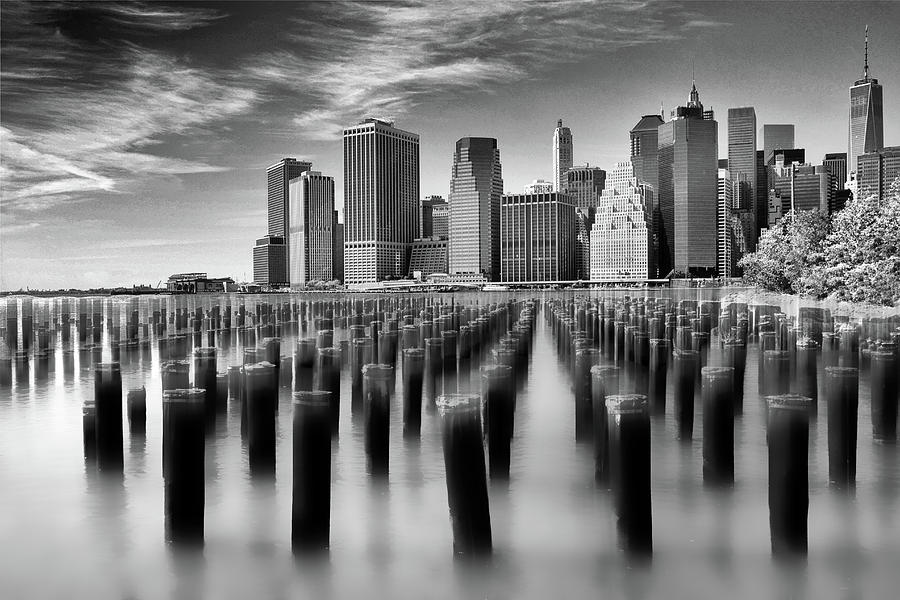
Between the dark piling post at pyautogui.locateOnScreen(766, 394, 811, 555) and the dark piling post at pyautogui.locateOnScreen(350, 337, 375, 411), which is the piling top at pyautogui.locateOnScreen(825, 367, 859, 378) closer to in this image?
the dark piling post at pyautogui.locateOnScreen(766, 394, 811, 555)

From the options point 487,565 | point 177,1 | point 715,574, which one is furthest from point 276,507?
point 177,1

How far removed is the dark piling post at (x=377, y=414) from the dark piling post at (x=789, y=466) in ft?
14.5

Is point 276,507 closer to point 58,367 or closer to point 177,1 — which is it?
point 58,367

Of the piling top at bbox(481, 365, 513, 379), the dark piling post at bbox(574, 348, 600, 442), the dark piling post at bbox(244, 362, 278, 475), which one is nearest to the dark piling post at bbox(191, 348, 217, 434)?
the dark piling post at bbox(244, 362, 278, 475)

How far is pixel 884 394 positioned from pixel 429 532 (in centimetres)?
807

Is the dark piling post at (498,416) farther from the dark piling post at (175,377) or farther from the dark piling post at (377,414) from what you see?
the dark piling post at (175,377)

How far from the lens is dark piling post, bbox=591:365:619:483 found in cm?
955

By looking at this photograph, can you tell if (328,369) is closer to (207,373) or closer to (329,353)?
(329,353)

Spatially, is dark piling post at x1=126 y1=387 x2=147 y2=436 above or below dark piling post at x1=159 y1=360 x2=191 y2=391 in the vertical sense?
below

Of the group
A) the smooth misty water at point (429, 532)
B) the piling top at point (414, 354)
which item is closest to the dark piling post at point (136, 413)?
the smooth misty water at point (429, 532)

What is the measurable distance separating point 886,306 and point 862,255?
11.0 ft

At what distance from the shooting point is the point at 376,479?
1052cm

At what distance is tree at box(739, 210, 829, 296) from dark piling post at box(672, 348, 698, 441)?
101 feet

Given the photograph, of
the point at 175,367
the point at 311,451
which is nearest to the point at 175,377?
the point at 175,367
